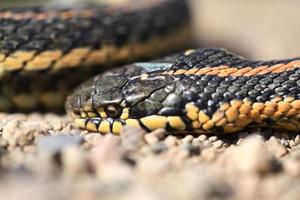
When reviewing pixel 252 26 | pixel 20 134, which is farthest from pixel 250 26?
pixel 20 134

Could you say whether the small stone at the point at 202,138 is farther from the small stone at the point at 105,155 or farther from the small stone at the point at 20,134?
the small stone at the point at 20,134

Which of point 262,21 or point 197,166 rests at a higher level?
point 197,166

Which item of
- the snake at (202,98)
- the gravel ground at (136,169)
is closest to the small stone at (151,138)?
the gravel ground at (136,169)

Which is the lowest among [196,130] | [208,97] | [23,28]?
[196,130]

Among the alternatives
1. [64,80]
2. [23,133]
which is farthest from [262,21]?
[23,133]

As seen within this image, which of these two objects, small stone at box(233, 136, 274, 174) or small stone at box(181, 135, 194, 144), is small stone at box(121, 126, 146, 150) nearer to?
small stone at box(181, 135, 194, 144)

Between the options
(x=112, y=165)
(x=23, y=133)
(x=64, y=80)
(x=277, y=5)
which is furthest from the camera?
(x=277, y=5)

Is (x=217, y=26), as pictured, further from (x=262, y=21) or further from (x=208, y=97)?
(x=208, y=97)
